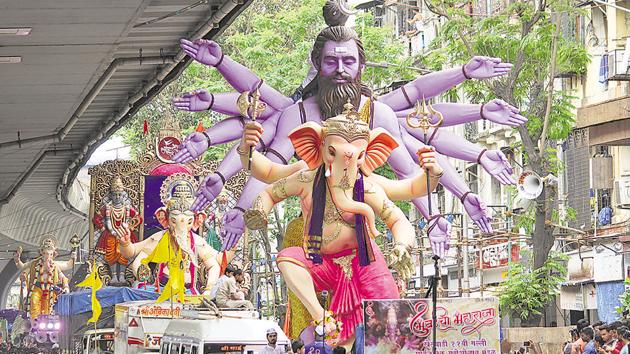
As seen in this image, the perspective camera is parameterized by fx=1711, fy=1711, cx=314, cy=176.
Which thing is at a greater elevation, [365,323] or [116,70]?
[116,70]

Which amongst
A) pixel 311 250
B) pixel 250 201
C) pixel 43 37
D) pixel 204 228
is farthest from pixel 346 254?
pixel 204 228

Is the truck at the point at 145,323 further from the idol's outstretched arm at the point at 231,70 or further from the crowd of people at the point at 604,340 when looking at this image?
the crowd of people at the point at 604,340

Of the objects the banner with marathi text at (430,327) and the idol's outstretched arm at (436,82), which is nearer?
the banner with marathi text at (430,327)

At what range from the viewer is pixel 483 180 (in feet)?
176

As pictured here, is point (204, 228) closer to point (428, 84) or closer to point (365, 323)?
point (428, 84)

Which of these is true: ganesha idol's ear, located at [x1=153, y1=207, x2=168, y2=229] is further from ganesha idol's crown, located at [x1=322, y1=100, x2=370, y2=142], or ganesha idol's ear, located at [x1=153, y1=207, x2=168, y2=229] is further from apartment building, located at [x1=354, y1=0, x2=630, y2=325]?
ganesha idol's crown, located at [x1=322, y1=100, x2=370, y2=142]

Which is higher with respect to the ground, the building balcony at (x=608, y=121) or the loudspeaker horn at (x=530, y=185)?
the building balcony at (x=608, y=121)

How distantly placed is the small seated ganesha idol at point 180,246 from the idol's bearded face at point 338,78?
5.63 metres

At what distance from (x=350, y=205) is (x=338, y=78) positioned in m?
2.28

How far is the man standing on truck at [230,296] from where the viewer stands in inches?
940

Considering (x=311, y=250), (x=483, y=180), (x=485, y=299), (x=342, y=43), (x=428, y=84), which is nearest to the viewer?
(x=485, y=299)

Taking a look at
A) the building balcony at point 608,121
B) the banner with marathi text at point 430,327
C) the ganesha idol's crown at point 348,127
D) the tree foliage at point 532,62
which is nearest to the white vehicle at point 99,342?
the tree foliage at point 532,62

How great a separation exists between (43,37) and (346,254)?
7.08 m

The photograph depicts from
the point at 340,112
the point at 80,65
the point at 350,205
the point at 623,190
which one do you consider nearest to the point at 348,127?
the point at 350,205
